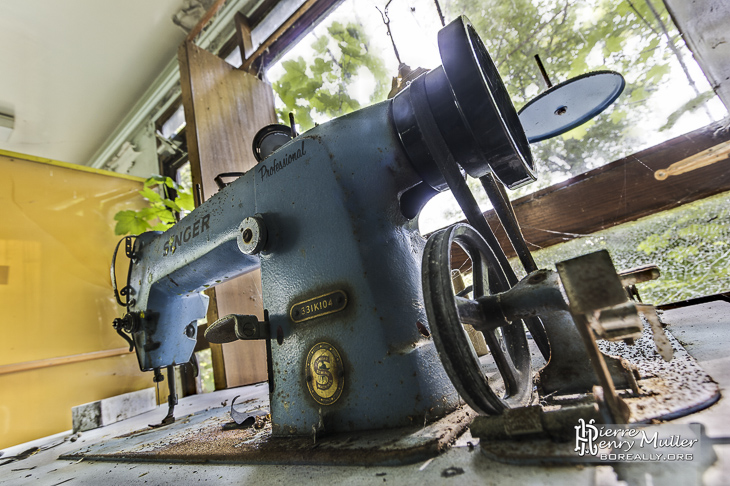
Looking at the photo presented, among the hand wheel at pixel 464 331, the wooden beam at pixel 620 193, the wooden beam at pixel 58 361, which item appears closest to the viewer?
the hand wheel at pixel 464 331

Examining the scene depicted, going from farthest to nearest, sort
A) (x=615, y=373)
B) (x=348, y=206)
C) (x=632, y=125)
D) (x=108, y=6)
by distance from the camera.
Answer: (x=108, y=6) → (x=632, y=125) → (x=348, y=206) → (x=615, y=373)

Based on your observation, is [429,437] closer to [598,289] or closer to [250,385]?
[598,289]

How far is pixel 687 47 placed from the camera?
4.33 ft

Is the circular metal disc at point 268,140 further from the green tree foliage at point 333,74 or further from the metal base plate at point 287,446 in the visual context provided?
the green tree foliage at point 333,74

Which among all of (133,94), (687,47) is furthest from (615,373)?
(133,94)

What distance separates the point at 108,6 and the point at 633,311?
4040 mm

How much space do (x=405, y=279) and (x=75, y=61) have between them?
417 centimetres

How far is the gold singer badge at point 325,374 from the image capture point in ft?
2.33

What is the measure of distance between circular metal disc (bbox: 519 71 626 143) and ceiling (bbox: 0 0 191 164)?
133 inches

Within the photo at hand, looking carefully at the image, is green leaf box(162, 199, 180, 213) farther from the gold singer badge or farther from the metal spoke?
the metal spoke

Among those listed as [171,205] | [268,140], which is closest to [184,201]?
[171,205]

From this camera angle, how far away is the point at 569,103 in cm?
118

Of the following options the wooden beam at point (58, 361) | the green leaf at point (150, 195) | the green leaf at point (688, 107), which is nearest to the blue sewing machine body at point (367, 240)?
the green leaf at point (688, 107)

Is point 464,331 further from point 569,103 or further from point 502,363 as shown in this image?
point 569,103
